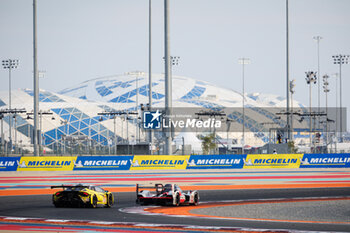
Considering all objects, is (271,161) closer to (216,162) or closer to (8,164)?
(216,162)

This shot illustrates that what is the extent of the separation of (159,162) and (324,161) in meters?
13.6

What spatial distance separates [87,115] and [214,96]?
4402 centimetres

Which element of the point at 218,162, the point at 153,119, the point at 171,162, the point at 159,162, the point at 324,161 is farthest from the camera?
the point at 324,161

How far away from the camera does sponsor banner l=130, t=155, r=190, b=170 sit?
46938mm

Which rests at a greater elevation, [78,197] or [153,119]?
[153,119]

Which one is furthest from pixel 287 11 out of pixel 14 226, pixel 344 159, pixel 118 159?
pixel 14 226

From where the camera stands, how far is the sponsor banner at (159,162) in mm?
46938

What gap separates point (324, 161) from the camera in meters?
50.0

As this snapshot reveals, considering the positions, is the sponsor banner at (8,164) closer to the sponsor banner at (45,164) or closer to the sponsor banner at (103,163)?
the sponsor banner at (45,164)

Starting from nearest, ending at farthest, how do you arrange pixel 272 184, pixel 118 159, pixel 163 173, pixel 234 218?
pixel 234 218, pixel 272 184, pixel 163 173, pixel 118 159

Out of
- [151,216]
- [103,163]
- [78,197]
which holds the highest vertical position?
[78,197]

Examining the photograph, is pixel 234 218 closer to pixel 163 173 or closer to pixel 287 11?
pixel 163 173

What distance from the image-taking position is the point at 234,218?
17391mm

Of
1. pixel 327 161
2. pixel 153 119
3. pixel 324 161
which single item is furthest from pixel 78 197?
pixel 327 161
